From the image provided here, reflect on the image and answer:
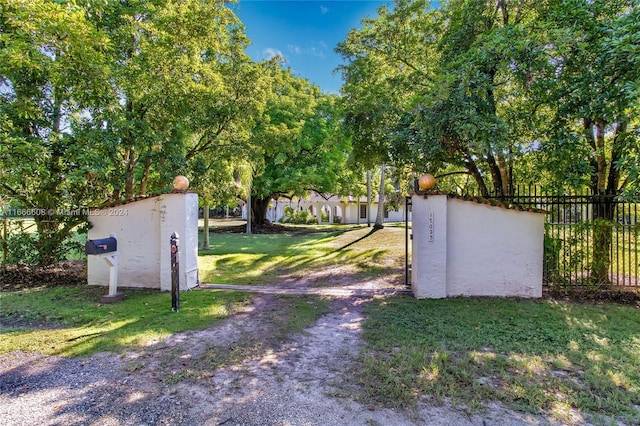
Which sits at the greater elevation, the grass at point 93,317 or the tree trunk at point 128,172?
the tree trunk at point 128,172

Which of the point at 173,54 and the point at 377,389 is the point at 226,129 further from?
the point at 377,389

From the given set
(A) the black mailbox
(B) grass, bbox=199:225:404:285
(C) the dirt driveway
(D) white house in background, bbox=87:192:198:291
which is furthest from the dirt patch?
(A) the black mailbox

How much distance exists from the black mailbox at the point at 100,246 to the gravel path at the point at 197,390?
2.13m

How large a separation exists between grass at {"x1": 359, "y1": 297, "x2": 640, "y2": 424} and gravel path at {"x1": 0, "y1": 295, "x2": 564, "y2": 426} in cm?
26

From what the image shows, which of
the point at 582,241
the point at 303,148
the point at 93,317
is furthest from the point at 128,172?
the point at 303,148

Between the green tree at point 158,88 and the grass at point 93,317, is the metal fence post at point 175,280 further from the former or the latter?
the green tree at point 158,88

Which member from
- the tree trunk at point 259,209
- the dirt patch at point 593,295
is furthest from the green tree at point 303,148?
the dirt patch at point 593,295

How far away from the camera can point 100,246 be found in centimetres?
555

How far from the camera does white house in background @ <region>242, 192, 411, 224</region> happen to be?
3297 cm

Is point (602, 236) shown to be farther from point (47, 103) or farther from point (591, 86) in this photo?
point (47, 103)

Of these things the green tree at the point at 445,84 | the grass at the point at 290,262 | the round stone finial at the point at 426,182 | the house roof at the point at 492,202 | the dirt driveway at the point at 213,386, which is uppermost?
the green tree at the point at 445,84

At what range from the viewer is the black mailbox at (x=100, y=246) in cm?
550

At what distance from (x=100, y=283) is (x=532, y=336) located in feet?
26.2

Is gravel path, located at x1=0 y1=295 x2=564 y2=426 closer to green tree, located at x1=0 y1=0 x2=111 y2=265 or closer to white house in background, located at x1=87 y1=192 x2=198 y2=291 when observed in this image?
white house in background, located at x1=87 y1=192 x2=198 y2=291
